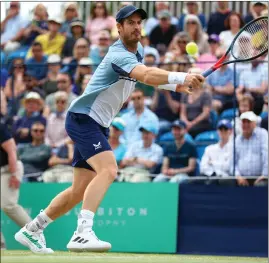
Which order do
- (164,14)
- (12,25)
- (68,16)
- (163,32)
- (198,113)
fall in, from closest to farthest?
(198,113) → (164,14) → (163,32) → (68,16) → (12,25)

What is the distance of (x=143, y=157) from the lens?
13.3 m

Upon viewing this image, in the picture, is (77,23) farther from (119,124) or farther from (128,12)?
(128,12)

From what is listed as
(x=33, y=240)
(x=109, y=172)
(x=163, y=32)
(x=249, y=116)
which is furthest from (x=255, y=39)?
(x=163, y=32)

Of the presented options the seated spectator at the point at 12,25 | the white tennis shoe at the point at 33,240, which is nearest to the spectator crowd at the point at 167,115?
the seated spectator at the point at 12,25

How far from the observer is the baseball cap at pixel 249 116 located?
1273 centimetres

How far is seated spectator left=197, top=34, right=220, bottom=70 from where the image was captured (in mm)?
13445

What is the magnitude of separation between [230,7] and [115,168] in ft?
27.3

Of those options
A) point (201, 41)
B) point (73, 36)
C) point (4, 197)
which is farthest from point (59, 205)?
point (73, 36)

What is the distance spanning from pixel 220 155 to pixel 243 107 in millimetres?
741

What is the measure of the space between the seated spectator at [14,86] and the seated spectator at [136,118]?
5.55 feet

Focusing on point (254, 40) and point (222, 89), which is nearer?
point (254, 40)

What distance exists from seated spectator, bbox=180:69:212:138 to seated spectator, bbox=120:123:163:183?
0.50 m

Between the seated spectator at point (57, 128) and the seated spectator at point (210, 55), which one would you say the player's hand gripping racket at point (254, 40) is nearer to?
the seated spectator at point (210, 55)

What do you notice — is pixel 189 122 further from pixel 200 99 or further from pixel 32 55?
pixel 32 55
